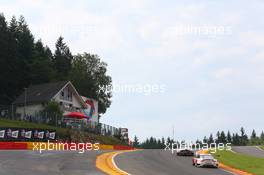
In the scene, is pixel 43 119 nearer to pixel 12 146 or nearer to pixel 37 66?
pixel 12 146

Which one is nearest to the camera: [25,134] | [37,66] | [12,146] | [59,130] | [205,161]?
[205,161]

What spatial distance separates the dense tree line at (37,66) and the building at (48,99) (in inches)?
323

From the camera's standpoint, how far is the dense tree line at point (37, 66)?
99.5 metres

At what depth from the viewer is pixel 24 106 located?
289ft

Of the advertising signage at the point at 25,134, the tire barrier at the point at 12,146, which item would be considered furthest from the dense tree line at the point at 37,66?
the tire barrier at the point at 12,146

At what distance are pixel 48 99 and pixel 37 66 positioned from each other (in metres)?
24.0

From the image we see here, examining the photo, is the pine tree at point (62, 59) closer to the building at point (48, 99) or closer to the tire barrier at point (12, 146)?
the building at point (48, 99)

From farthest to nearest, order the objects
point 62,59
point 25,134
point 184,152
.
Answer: point 62,59 → point 25,134 → point 184,152

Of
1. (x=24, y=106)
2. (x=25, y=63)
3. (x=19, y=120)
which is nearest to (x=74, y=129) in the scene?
(x=19, y=120)

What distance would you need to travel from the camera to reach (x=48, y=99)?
274 ft

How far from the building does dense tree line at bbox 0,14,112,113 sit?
820 centimetres

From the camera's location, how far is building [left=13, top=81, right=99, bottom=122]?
279ft

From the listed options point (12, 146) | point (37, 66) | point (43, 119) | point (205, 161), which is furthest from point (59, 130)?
point (37, 66)

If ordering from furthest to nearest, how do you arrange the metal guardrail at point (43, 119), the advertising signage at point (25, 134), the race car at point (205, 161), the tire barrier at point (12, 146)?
the metal guardrail at point (43, 119)
the advertising signage at point (25, 134)
the tire barrier at point (12, 146)
the race car at point (205, 161)
